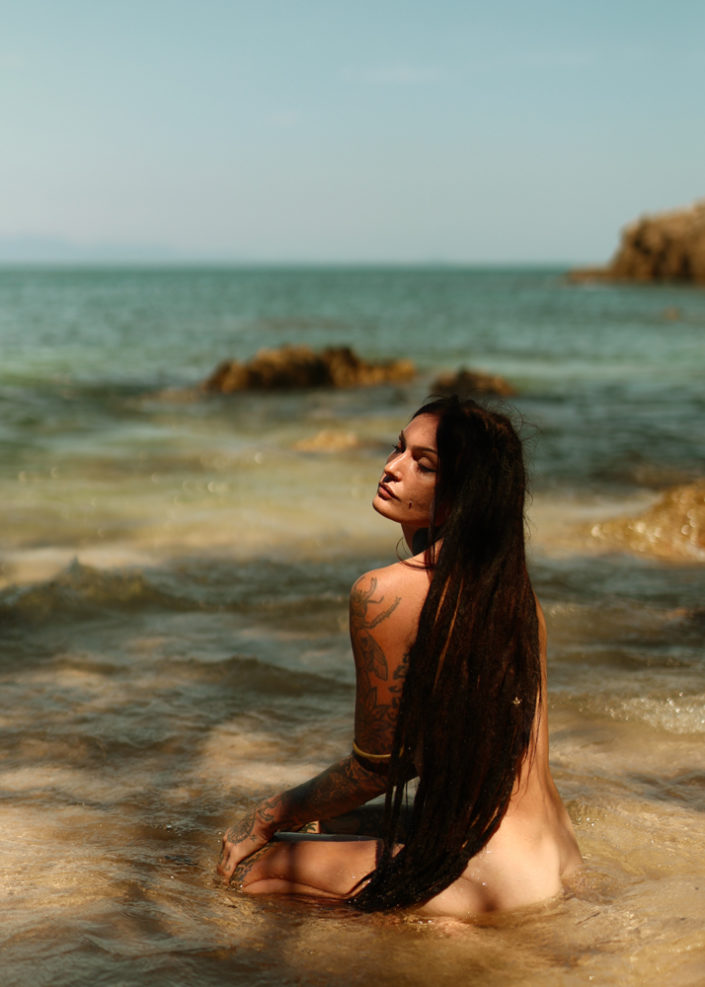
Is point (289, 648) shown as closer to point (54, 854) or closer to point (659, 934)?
point (54, 854)

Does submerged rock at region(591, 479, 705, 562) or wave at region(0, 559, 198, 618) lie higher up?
submerged rock at region(591, 479, 705, 562)

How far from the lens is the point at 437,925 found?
2.94 metres

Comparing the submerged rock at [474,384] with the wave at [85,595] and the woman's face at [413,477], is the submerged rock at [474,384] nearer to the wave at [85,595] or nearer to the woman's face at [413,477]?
the wave at [85,595]

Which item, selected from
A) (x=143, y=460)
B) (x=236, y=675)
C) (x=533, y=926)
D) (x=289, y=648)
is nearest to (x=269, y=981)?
(x=533, y=926)

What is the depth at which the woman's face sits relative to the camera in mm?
2912

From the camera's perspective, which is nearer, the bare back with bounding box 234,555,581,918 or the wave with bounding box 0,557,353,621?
the bare back with bounding box 234,555,581,918

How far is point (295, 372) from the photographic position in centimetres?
1941

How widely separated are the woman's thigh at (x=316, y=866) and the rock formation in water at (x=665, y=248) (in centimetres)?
7929

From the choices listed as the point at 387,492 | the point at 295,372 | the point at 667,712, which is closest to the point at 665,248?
the point at 295,372

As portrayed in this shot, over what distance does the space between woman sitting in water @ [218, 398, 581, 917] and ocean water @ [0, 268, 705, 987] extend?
16 centimetres

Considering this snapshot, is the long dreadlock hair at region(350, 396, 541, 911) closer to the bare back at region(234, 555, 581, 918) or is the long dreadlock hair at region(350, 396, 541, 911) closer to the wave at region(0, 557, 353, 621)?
the bare back at region(234, 555, 581, 918)

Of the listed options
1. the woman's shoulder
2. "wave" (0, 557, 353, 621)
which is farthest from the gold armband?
"wave" (0, 557, 353, 621)

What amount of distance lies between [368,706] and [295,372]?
1674cm

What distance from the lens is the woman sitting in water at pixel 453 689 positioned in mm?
2801
